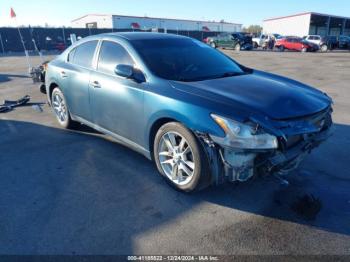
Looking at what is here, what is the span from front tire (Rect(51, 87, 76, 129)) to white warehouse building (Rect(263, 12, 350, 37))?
53.9 metres

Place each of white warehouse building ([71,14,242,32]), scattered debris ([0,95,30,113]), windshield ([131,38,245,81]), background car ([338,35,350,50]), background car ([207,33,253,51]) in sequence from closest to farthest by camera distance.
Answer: windshield ([131,38,245,81])
scattered debris ([0,95,30,113])
background car ([207,33,253,51])
background car ([338,35,350,50])
white warehouse building ([71,14,242,32])

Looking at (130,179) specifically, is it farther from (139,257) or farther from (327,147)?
(327,147)

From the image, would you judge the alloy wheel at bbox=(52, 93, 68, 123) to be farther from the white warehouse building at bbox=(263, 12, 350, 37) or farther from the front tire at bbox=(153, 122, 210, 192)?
the white warehouse building at bbox=(263, 12, 350, 37)

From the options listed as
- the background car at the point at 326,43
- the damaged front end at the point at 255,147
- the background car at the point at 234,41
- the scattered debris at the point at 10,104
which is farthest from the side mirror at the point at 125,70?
the background car at the point at 326,43

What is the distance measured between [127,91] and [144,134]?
589mm

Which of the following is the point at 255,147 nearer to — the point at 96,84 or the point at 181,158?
the point at 181,158

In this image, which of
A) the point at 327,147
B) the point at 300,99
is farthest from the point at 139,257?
the point at 327,147

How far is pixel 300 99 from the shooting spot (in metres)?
3.36

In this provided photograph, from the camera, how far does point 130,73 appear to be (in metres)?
3.65

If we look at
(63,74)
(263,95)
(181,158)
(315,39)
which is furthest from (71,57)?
(315,39)

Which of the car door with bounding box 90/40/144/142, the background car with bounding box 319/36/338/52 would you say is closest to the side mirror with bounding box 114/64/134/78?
the car door with bounding box 90/40/144/142

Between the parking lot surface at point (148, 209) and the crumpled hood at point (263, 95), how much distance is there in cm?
96

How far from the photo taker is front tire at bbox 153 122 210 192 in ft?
10.2

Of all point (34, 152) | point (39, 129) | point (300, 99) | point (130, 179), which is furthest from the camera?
point (39, 129)
